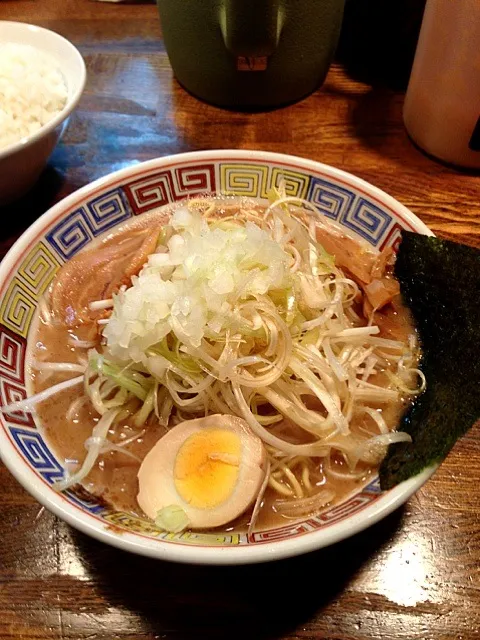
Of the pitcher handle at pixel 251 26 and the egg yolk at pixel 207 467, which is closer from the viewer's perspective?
the egg yolk at pixel 207 467

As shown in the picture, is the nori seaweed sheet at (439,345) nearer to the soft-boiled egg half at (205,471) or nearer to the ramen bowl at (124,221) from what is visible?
the ramen bowl at (124,221)

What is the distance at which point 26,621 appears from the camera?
982 mm

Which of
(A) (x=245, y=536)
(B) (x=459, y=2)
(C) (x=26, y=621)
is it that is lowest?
(C) (x=26, y=621)

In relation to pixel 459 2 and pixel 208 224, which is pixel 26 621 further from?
pixel 459 2

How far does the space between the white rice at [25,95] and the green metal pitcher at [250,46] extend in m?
0.47

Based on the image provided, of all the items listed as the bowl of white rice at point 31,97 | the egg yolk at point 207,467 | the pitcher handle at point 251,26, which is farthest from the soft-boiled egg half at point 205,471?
the pitcher handle at point 251,26

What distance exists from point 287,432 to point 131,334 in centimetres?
38

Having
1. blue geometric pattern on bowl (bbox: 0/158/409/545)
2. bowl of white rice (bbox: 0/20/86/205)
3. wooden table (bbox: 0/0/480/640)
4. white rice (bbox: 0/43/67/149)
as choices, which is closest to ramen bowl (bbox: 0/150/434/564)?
blue geometric pattern on bowl (bbox: 0/158/409/545)

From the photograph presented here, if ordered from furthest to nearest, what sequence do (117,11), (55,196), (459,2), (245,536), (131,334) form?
(117,11), (55,196), (459,2), (131,334), (245,536)

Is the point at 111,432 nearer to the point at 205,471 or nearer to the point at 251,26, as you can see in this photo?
the point at 205,471

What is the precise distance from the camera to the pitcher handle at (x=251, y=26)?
1.57 meters

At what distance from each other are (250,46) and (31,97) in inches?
Result: 27.5

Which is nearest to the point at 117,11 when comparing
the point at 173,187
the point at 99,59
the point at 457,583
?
the point at 99,59

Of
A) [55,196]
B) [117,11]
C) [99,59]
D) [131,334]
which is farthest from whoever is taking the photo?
[117,11]
